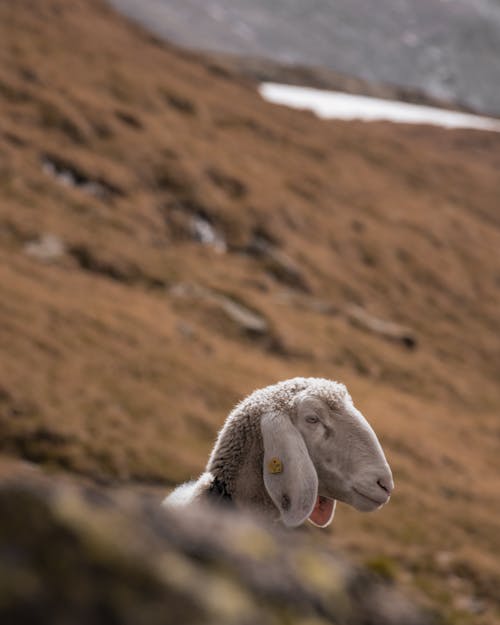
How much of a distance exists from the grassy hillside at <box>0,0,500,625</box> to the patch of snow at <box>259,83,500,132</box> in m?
30.0

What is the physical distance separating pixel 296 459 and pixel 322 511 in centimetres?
76

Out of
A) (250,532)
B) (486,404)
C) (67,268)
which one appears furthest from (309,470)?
(486,404)

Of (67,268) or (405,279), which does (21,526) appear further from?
(405,279)

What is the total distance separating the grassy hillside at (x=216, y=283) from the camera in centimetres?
2859

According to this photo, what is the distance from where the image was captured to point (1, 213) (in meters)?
45.0

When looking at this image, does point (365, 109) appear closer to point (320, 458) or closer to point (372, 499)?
point (320, 458)

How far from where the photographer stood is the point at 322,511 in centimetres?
739

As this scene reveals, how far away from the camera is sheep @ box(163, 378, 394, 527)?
6.80 m

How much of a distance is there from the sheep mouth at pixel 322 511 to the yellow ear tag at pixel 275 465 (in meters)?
0.65

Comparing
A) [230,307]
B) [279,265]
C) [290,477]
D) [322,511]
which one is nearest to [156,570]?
[290,477]

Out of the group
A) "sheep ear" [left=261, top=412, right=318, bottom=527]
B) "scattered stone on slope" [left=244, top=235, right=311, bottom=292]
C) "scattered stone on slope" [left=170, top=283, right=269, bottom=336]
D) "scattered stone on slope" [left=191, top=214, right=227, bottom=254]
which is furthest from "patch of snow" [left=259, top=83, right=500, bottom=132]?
"sheep ear" [left=261, top=412, right=318, bottom=527]

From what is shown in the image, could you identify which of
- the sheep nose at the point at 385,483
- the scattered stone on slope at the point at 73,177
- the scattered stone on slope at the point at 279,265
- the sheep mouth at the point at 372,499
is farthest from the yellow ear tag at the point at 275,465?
the scattered stone on slope at the point at 279,265

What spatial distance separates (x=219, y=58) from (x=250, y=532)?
167815 mm

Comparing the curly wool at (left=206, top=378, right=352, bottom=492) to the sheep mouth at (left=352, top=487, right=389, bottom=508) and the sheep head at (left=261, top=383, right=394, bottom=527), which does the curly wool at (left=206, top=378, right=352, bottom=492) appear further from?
the sheep mouth at (left=352, top=487, right=389, bottom=508)
